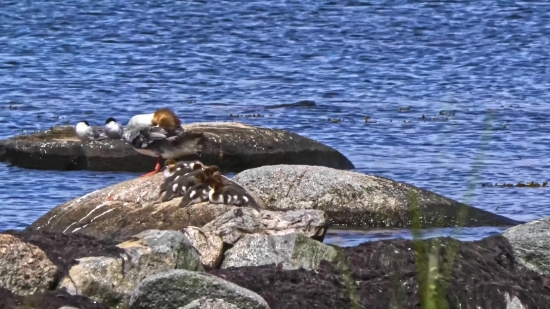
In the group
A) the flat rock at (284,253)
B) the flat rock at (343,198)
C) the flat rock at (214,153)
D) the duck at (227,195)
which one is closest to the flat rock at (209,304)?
the flat rock at (284,253)

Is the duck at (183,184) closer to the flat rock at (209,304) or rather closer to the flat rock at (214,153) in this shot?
the flat rock at (209,304)

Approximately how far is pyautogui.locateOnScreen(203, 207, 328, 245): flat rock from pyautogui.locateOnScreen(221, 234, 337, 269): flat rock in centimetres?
42

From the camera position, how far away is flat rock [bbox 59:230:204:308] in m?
8.04

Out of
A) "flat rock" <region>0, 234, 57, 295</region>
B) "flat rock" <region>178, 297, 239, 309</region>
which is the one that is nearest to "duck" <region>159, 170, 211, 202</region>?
"flat rock" <region>0, 234, 57, 295</region>

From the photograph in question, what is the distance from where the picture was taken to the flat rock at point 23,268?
7.92 metres

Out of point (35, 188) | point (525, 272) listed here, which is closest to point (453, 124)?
point (35, 188)

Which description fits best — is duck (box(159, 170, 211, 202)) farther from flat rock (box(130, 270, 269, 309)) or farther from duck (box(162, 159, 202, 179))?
flat rock (box(130, 270, 269, 309))

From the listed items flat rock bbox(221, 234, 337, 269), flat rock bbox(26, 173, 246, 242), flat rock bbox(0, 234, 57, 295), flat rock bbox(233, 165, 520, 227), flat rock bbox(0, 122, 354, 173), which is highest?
flat rock bbox(0, 234, 57, 295)

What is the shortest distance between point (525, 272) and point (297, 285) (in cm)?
160

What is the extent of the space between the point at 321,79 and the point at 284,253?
17.0m

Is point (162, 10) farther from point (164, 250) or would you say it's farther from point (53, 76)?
point (164, 250)

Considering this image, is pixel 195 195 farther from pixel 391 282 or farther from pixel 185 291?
pixel 185 291

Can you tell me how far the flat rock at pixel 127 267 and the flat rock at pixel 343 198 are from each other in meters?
3.99

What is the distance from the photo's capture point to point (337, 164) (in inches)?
631
